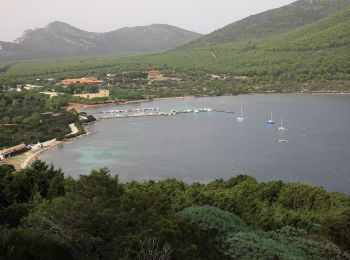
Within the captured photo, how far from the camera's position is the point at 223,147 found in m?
25.9

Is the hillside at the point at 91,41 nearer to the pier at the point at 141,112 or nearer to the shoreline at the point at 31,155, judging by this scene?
the pier at the point at 141,112

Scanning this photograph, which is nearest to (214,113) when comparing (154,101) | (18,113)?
(154,101)

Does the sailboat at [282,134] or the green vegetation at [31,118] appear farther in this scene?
the green vegetation at [31,118]

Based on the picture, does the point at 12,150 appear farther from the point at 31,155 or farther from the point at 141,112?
the point at 141,112

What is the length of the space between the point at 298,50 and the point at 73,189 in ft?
195

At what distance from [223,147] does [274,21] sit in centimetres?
6339

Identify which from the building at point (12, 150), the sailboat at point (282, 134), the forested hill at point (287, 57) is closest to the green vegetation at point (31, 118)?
the building at point (12, 150)

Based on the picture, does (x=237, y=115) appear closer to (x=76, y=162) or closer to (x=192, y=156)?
(x=192, y=156)

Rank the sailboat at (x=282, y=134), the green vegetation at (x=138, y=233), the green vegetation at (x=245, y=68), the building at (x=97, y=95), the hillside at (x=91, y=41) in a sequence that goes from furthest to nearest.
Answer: the hillside at (x=91, y=41) < the green vegetation at (x=245, y=68) < the building at (x=97, y=95) < the sailboat at (x=282, y=134) < the green vegetation at (x=138, y=233)

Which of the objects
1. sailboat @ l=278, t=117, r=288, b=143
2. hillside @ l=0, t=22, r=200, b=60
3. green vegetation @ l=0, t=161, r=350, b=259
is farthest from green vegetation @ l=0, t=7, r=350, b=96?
hillside @ l=0, t=22, r=200, b=60

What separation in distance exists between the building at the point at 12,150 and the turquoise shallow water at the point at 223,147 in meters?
1.25

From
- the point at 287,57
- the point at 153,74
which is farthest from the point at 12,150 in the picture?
the point at 287,57

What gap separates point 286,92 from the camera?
48.4 m

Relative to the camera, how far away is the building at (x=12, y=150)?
76.4 ft
